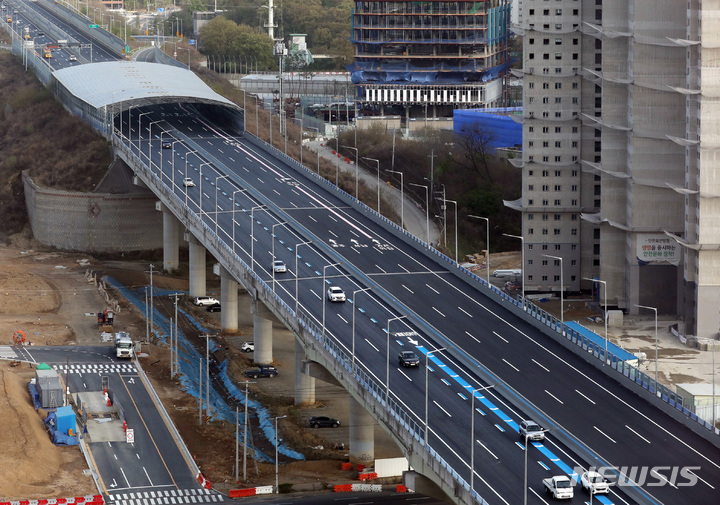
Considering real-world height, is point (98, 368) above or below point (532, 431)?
below

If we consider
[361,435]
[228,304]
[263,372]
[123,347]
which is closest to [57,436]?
[361,435]

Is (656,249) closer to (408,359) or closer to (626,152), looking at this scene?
(626,152)

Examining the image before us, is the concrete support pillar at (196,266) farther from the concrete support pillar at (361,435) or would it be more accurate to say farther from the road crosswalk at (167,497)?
the road crosswalk at (167,497)

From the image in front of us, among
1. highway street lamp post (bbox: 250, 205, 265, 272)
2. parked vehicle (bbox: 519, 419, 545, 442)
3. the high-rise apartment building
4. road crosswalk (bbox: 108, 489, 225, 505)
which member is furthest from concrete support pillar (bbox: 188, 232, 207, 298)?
parked vehicle (bbox: 519, 419, 545, 442)

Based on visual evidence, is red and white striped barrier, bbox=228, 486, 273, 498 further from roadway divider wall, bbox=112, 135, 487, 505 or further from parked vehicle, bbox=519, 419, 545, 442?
parked vehicle, bbox=519, 419, 545, 442

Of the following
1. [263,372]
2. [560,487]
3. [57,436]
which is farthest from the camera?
[263,372]

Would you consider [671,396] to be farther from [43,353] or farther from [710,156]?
[43,353]

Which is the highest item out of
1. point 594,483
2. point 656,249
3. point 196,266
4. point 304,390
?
point 656,249

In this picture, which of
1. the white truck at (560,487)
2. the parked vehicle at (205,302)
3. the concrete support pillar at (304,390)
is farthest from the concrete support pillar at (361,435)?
the parked vehicle at (205,302)

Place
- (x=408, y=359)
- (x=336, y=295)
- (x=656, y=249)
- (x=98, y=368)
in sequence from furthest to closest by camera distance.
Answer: (x=656, y=249), (x=98, y=368), (x=336, y=295), (x=408, y=359)
